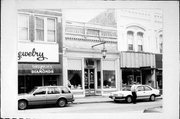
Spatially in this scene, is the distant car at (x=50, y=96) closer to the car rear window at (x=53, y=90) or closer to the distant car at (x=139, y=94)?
the car rear window at (x=53, y=90)

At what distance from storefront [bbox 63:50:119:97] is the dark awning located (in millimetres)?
161

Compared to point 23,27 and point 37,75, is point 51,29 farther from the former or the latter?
point 37,75

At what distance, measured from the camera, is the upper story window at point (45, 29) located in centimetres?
529

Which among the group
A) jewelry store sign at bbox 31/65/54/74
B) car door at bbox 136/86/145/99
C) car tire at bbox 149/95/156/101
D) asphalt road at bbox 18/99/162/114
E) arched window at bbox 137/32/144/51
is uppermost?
arched window at bbox 137/32/144/51

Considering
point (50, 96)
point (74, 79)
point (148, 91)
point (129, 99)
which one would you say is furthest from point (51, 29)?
point (148, 91)

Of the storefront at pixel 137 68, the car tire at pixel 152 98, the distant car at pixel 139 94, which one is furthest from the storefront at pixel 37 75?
the car tire at pixel 152 98

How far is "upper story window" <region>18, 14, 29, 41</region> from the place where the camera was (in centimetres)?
502

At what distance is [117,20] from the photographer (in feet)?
17.6

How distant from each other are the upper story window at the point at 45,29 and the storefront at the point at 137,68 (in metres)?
1.54

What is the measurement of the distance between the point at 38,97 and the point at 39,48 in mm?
956

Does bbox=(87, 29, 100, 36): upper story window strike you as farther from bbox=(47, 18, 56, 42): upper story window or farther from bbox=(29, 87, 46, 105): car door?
bbox=(29, 87, 46, 105): car door

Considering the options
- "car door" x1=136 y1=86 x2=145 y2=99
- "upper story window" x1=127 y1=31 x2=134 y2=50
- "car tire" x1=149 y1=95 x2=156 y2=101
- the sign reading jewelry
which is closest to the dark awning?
the sign reading jewelry

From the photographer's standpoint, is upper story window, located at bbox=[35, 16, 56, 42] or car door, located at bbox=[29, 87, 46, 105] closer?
car door, located at bbox=[29, 87, 46, 105]

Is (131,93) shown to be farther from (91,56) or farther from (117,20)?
(117,20)
